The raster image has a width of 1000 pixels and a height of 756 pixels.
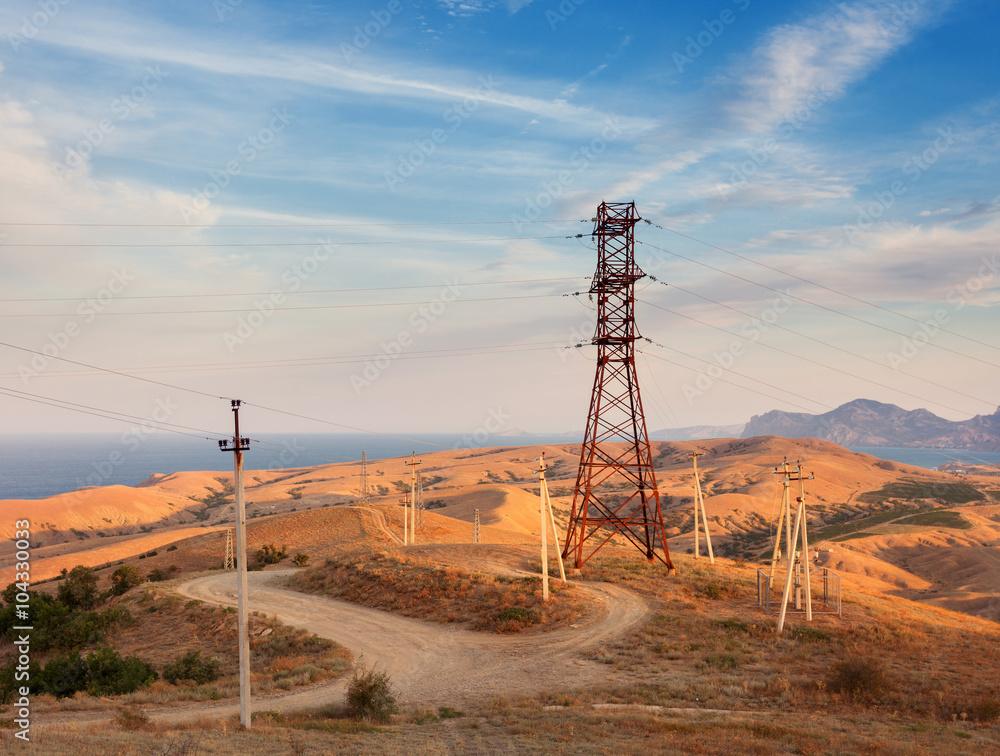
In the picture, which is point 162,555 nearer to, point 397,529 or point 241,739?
point 397,529

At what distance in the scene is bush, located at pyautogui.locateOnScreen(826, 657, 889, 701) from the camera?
20906 mm

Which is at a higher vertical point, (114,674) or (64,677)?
(114,674)

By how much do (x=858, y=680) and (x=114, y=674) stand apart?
2669 cm


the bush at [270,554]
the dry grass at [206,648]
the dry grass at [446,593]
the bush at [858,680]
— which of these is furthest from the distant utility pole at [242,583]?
the bush at [270,554]

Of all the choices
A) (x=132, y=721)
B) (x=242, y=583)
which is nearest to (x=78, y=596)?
(x=132, y=721)

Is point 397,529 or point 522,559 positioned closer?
point 522,559

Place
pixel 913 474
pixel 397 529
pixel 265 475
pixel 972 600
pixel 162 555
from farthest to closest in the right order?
pixel 265 475 < pixel 913 474 < pixel 397 529 < pixel 162 555 < pixel 972 600

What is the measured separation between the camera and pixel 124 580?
44.1 meters

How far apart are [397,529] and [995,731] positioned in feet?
176

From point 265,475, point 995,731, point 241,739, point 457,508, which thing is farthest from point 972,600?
point 265,475

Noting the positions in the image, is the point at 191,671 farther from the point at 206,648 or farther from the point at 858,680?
the point at 858,680

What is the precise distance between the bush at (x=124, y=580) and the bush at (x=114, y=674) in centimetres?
1916

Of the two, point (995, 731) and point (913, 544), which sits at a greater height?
point (995, 731)

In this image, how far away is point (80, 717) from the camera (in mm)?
18859
